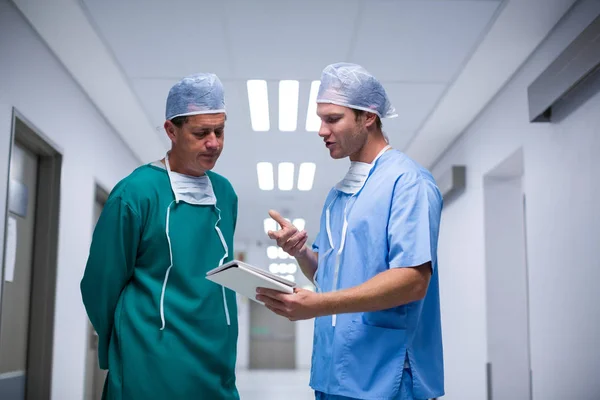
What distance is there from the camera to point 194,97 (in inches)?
86.4

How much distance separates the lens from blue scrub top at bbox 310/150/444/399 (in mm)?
1789

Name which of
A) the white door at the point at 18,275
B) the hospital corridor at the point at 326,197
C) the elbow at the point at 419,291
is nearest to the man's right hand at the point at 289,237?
the hospital corridor at the point at 326,197

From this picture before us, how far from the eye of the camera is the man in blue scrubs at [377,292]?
174 cm

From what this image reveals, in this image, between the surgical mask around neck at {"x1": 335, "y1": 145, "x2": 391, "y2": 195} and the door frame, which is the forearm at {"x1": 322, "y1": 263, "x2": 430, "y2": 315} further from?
the door frame

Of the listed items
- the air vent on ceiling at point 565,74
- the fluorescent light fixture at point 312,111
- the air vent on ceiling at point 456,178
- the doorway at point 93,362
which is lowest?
the doorway at point 93,362

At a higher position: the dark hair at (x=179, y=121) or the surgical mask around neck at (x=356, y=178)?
the dark hair at (x=179, y=121)

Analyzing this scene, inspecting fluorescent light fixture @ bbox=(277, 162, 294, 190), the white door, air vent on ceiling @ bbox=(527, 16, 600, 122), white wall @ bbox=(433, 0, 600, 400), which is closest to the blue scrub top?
air vent on ceiling @ bbox=(527, 16, 600, 122)

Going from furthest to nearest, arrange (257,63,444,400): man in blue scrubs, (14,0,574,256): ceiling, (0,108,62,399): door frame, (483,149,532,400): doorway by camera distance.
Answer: (483,149,532,400): doorway
(0,108,62,399): door frame
(14,0,574,256): ceiling
(257,63,444,400): man in blue scrubs

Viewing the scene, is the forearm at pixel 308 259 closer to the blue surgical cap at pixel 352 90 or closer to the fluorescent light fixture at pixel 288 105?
the blue surgical cap at pixel 352 90

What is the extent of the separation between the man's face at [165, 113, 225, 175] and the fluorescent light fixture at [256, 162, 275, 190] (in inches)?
235

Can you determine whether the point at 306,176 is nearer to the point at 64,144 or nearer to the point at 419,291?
the point at 64,144

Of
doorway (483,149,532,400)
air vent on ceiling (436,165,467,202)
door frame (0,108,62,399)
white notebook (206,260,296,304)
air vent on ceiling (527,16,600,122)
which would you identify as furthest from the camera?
air vent on ceiling (436,165,467,202)

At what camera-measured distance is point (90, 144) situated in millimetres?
5742

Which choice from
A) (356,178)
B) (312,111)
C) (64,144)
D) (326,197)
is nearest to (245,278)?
(356,178)
